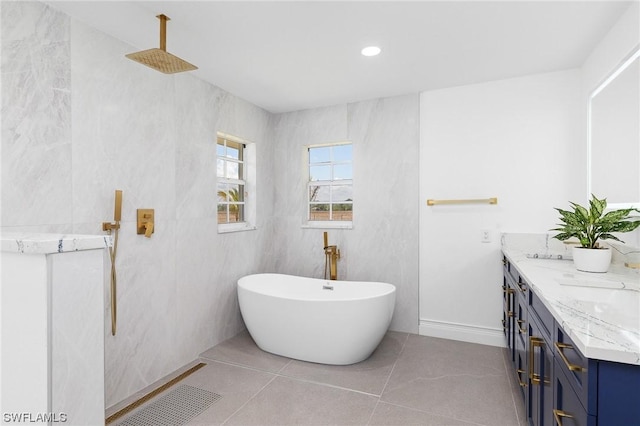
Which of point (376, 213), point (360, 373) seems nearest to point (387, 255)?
point (376, 213)

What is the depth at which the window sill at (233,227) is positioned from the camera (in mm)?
3268

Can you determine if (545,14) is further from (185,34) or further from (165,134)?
(165,134)

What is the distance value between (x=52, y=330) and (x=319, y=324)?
1875 millimetres

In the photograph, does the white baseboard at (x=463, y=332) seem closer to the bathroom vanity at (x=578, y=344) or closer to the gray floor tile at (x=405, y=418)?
the bathroom vanity at (x=578, y=344)

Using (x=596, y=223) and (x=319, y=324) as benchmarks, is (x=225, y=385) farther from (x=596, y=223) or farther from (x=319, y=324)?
(x=596, y=223)

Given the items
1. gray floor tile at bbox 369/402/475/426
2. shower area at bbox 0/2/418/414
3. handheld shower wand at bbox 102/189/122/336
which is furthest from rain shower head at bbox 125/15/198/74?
gray floor tile at bbox 369/402/475/426

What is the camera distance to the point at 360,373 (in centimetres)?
258

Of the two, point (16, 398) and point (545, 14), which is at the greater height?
point (545, 14)

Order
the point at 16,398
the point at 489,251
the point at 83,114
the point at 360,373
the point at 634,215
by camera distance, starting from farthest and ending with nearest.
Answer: the point at 489,251
the point at 360,373
the point at 83,114
the point at 634,215
the point at 16,398

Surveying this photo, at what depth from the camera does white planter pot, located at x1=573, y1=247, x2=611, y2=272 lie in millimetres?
1941

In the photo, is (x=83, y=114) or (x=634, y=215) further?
(x=83, y=114)

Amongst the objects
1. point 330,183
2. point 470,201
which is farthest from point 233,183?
point 470,201

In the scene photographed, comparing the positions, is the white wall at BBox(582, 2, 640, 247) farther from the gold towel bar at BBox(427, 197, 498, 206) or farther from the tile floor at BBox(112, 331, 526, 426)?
the tile floor at BBox(112, 331, 526, 426)

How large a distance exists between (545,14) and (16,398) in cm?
310
